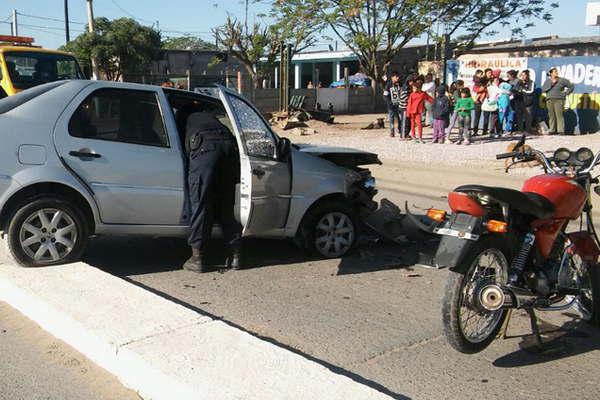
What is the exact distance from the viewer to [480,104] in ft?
59.9

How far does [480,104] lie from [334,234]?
12.8 m

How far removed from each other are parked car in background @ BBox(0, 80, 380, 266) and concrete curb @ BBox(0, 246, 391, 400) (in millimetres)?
580

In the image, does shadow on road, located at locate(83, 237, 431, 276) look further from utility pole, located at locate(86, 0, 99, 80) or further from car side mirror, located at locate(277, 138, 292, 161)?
utility pole, located at locate(86, 0, 99, 80)

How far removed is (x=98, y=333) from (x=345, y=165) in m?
3.61

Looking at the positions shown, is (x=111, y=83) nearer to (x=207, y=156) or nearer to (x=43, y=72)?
(x=207, y=156)

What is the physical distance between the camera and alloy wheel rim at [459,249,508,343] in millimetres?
3963

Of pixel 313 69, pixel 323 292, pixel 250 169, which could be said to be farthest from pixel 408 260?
pixel 313 69

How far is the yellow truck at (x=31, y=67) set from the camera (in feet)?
46.5

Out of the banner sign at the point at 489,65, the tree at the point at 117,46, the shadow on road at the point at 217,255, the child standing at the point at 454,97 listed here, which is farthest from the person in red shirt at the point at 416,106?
the tree at the point at 117,46

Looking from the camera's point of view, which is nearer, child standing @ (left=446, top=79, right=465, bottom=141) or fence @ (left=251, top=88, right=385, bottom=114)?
child standing @ (left=446, top=79, right=465, bottom=141)

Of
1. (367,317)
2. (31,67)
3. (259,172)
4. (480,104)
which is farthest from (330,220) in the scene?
(480,104)

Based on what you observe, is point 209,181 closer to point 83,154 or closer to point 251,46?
point 83,154

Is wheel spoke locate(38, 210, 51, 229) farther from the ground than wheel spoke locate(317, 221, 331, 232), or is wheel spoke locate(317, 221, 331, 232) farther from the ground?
wheel spoke locate(38, 210, 51, 229)

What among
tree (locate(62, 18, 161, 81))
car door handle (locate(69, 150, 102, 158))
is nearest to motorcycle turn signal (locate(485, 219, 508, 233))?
car door handle (locate(69, 150, 102, 158))
